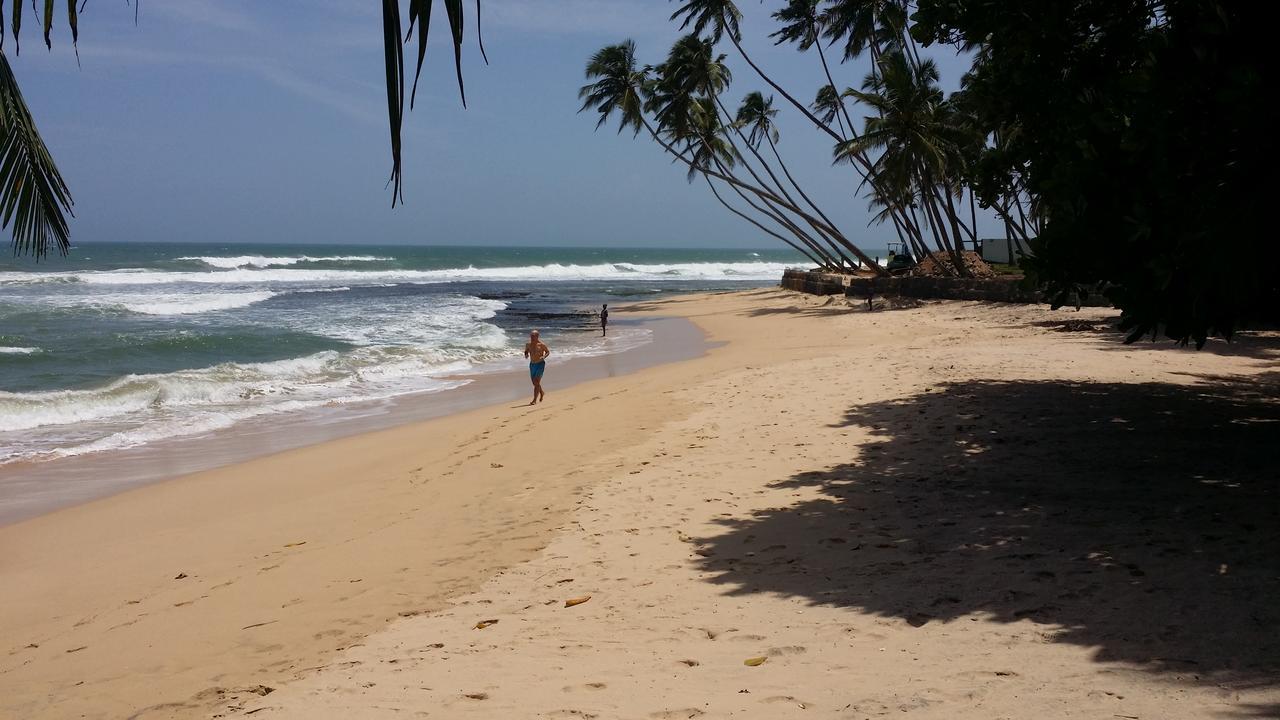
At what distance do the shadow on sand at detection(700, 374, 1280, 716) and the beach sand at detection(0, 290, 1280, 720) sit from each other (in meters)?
0.02

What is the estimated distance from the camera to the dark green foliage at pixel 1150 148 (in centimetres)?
447

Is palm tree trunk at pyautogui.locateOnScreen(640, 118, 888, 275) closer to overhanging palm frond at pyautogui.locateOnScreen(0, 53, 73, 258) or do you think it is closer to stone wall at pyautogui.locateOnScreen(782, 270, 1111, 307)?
stone wall at pyautogui.locateOnScreen(782, 270, 1111, 307)

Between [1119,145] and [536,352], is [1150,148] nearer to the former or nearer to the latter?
[1119,145]

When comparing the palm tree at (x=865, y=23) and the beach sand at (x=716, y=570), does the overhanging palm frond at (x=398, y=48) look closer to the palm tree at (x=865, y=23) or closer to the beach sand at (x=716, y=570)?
the beach sand at (x=716, y=570)

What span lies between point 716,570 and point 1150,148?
330 centimetres

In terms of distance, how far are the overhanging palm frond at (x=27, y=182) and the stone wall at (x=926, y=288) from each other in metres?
19.4

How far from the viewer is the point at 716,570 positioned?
5141 millimetres

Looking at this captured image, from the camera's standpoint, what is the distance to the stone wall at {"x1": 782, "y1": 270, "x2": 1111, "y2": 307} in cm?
2339

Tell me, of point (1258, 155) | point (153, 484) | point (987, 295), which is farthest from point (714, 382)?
point (987, 295)

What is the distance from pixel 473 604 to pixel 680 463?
3.04 m

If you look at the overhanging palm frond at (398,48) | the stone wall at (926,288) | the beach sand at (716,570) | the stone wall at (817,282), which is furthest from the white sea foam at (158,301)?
the overhanging palm frond at (398,48)

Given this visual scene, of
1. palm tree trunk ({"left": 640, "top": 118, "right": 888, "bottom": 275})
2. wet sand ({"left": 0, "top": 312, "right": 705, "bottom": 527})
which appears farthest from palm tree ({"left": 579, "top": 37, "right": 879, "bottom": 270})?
wet sand ({"left": 0, "top": 312, "right": 705, "bottom": 527})

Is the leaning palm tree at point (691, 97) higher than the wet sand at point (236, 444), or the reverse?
the leaning palm tree at point (691, 97)

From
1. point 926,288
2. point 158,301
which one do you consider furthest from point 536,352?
point 158,301
